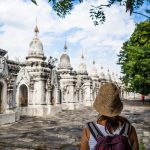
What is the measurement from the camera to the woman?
2.76 metres

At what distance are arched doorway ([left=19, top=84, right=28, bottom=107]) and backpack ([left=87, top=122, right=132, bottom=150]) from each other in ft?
62.2

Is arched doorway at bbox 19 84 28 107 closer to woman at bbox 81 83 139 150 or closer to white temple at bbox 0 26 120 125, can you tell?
white temple at bbox 0 26 120 125

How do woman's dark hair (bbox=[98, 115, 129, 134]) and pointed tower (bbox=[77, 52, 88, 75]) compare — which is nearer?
woman's dark hair (bbox=[98, 115, 129, 134])

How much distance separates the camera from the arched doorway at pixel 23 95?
2125cm

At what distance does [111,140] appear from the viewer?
2553 millimetres

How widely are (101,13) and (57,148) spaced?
4.29 meters

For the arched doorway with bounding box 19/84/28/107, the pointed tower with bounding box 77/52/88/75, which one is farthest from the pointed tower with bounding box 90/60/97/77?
the arched doorway with bounding box 19/84/28/107

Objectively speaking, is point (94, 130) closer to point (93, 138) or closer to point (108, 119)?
point (93, 138)

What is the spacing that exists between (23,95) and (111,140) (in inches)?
763

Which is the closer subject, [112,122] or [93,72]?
[112,122]

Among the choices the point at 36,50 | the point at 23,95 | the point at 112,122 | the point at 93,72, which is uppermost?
the point at 36,50

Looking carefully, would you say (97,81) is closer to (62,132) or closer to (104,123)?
(62,132)

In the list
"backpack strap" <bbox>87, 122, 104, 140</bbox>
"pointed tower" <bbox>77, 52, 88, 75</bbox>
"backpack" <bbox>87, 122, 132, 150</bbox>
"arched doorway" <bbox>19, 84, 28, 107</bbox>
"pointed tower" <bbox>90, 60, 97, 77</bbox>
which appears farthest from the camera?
"pointed tower" <bbox>90, 60, 97, 77</bbox>

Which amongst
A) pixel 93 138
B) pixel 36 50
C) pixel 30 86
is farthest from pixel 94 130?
pixel 36 50
